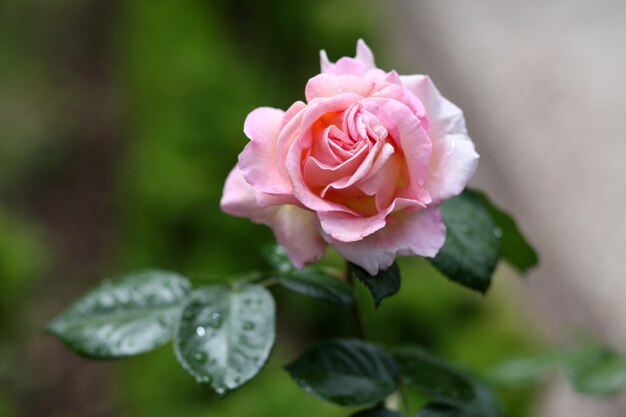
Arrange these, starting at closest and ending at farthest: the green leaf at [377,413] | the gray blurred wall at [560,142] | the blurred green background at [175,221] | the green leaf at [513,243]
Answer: the green leaf at [377,413], the green leaf at [513,243], the gray blurred wall at [560,142], the blurred green background at [175,221]

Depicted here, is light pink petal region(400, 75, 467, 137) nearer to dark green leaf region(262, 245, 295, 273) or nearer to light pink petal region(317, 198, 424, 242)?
light pink petal region(317, 198, 424, 242)

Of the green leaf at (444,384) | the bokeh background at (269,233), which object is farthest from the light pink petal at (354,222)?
the bokeh background at (269,233)

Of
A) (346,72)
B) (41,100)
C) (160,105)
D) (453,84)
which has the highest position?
(453,84)

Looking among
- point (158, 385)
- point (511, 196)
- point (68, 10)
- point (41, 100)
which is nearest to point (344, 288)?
point (158, 385)

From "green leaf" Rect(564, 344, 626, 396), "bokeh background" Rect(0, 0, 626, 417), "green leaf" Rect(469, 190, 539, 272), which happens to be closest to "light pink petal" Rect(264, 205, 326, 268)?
"green leaf" Rect(469, 190, 539, 272)

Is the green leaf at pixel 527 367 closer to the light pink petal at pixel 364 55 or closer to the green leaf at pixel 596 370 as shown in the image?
the green leaf at pixel 596 370

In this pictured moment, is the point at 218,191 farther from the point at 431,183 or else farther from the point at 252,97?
the point at 431,183
